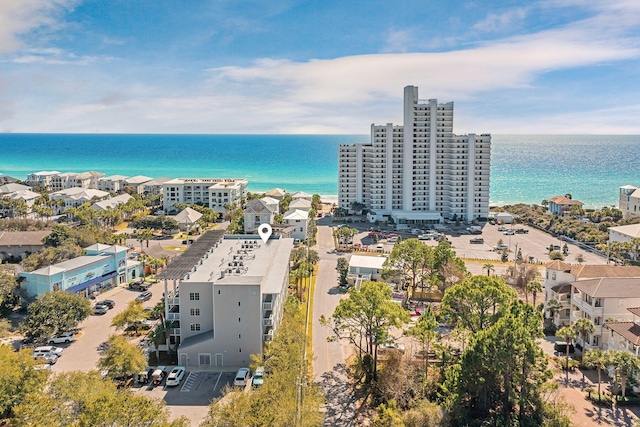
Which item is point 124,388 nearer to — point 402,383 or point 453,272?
point 402,383

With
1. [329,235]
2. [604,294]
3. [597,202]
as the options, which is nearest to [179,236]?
[329,235]

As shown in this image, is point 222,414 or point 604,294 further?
point 604,294

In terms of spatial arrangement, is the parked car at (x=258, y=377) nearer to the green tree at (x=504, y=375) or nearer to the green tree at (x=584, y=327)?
the green tree at (x=504, y=375)

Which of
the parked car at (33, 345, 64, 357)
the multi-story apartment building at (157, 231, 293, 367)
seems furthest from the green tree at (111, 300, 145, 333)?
the parked car at (33, 345, 64, 357)

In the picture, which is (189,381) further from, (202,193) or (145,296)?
(202,193)

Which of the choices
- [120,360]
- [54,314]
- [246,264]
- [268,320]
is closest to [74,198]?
[54,314]

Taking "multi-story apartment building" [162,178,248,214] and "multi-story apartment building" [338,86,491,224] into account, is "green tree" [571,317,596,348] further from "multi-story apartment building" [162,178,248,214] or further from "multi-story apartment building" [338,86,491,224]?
"multi-story apartment building" [162,178,248,214]

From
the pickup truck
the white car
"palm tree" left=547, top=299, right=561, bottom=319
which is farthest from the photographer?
the pickup truck
